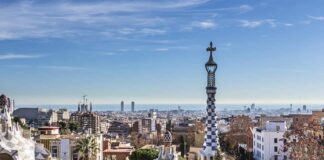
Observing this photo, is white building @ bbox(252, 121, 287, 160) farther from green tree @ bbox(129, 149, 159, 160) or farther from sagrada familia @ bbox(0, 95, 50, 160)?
sagrada familia @ bbox(0, 95, 50, 160)

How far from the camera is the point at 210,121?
15.0 metres

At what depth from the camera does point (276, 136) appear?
179 ft

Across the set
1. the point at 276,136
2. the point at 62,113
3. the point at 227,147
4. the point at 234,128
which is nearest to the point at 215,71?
the point at 276,136

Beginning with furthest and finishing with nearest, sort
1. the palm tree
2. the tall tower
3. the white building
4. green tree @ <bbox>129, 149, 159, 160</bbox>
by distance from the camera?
the white building → green tree @ <bbox>129, 149, 159, 160</bbox> → the palm tree → the tall tower

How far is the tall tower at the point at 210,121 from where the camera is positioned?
1484 centimetres

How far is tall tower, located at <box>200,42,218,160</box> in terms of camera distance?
14.8m

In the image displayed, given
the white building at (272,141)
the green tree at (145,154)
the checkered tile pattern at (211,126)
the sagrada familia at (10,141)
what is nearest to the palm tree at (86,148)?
the green tree at (145,154)

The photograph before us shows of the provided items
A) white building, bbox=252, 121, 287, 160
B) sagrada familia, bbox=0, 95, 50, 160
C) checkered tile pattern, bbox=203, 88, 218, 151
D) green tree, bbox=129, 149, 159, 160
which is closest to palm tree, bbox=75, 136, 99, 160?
green tree, bbox=129, 149, 159, 160

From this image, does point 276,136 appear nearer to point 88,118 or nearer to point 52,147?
point 52,147

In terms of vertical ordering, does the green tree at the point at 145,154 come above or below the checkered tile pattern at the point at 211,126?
below

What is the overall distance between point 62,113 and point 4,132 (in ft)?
437

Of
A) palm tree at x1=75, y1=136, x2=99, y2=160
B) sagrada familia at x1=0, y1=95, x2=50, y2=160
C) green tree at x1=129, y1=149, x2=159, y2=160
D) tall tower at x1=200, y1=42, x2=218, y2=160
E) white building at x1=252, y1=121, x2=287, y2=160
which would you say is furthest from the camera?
white building at x1=252, y1=121, x2=287, y2=160

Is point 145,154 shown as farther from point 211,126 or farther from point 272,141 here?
point 211,126

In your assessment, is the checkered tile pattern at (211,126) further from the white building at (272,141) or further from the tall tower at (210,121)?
the white building at (272,141)
